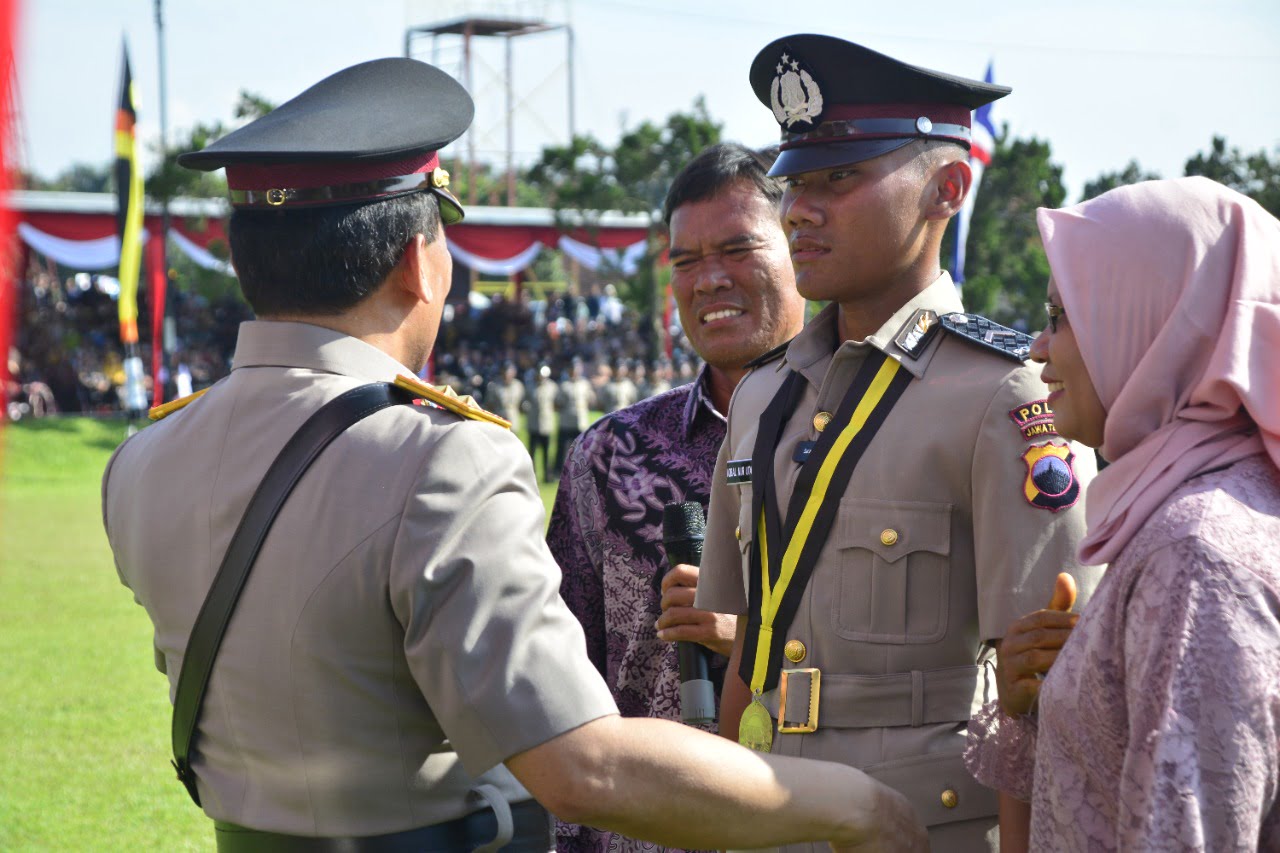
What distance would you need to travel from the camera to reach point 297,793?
192 cm

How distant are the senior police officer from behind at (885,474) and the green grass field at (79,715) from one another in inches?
54.1

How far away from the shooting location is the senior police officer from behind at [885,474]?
2.32 metres

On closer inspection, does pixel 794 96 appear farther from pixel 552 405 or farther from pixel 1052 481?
pixel 552 405

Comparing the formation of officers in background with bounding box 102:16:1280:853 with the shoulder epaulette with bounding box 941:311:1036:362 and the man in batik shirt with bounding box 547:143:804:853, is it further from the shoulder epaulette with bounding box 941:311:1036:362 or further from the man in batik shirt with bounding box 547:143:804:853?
the man in batik shirt with bounding box 547:143:804:853

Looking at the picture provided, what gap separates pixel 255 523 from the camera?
6.28 feet

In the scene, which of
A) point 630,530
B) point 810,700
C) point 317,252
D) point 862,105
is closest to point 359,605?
point 317,252

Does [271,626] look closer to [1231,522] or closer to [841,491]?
[841,491]

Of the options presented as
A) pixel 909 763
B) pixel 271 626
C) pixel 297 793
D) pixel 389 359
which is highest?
pixel 389 359

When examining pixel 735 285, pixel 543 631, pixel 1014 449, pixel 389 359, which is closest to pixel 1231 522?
pixel 1014 449

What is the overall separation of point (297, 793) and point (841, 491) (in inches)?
42.5

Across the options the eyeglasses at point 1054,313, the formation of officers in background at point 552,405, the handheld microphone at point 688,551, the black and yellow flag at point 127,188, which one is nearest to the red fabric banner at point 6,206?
the eyeglasses at point 1054,313

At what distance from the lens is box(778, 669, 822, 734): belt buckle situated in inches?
95.2

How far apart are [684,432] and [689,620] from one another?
76cm

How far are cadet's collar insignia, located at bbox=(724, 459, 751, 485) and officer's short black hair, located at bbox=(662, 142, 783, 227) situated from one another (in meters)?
1.01
